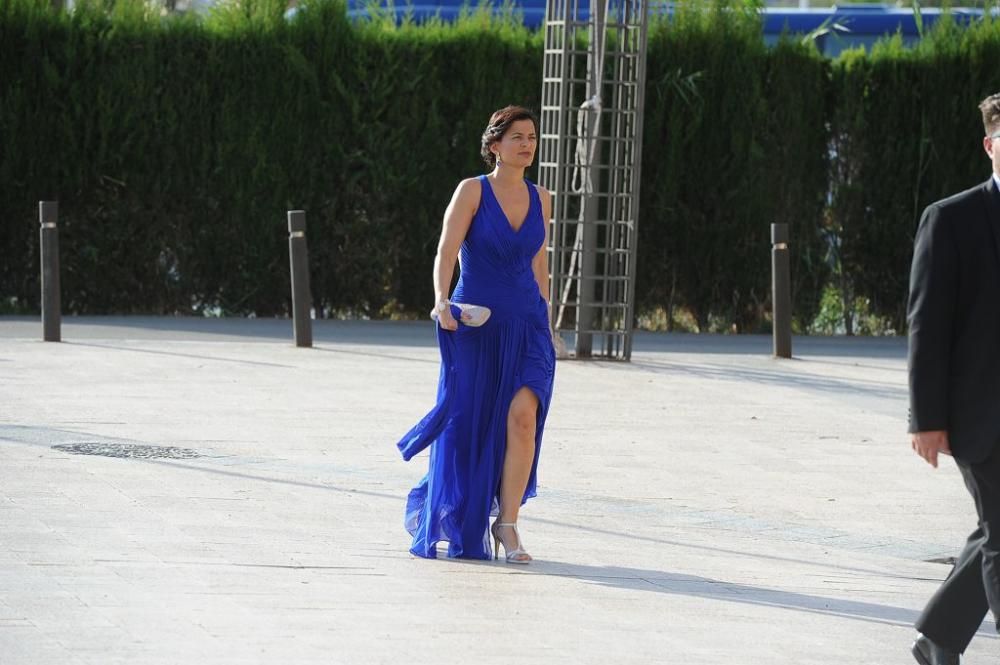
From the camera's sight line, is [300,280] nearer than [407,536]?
No

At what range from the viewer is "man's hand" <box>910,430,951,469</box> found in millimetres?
5043

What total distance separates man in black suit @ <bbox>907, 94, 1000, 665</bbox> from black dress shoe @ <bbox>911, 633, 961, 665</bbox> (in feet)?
0.87

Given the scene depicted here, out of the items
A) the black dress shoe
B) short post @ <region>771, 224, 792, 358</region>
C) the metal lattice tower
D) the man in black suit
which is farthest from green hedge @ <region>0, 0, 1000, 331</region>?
the man in black suit

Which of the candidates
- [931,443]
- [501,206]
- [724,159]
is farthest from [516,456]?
[724,159]

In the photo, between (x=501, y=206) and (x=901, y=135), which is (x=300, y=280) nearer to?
(x=901, y=135)

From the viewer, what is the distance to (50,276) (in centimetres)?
1512

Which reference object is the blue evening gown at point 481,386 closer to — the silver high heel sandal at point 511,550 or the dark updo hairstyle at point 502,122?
the silver high heel sandal at point 511,550

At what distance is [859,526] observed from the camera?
827 centimetres

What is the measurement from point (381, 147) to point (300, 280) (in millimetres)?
3494

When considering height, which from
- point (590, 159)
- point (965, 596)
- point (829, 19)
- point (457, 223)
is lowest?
point (965, 596)

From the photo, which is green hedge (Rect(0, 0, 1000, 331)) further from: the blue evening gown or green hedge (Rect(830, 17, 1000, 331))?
the blue evening gown

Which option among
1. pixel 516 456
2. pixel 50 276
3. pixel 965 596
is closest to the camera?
pixel 965 596

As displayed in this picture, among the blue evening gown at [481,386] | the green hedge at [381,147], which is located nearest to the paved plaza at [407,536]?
the blue evening gown at [481,386]

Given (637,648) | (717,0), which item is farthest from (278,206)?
(637,648)
